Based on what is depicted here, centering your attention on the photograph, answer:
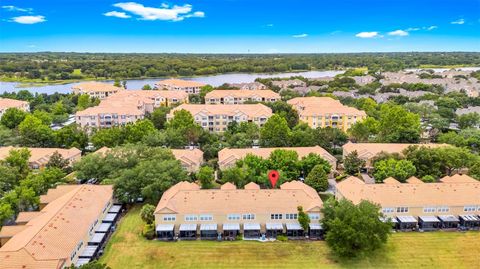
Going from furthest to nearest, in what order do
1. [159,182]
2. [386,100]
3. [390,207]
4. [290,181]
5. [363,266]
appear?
[386,100]
[290,181]
[159,182]
[390,207]
[363,266]

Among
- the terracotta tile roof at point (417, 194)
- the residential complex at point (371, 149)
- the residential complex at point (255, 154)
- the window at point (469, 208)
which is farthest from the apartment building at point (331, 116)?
the window at point (469, 208)

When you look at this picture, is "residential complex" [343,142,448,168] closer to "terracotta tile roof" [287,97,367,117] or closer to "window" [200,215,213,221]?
"terracotta tile roof" [287,97,367,117]

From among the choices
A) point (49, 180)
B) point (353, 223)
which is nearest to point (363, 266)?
point (353, 223)

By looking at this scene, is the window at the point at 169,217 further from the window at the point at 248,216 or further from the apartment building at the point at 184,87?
the apartment building at the point at 184,87

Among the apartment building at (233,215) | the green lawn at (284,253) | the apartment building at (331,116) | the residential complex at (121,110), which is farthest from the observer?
the residential complex at (121,110)

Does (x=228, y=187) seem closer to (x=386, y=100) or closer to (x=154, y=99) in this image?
(x=154, y=99)

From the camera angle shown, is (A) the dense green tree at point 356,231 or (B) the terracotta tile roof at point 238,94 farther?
(B) the terracotta tile roof at point 238,94

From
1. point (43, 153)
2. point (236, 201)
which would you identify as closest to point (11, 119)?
point (43, 153)
